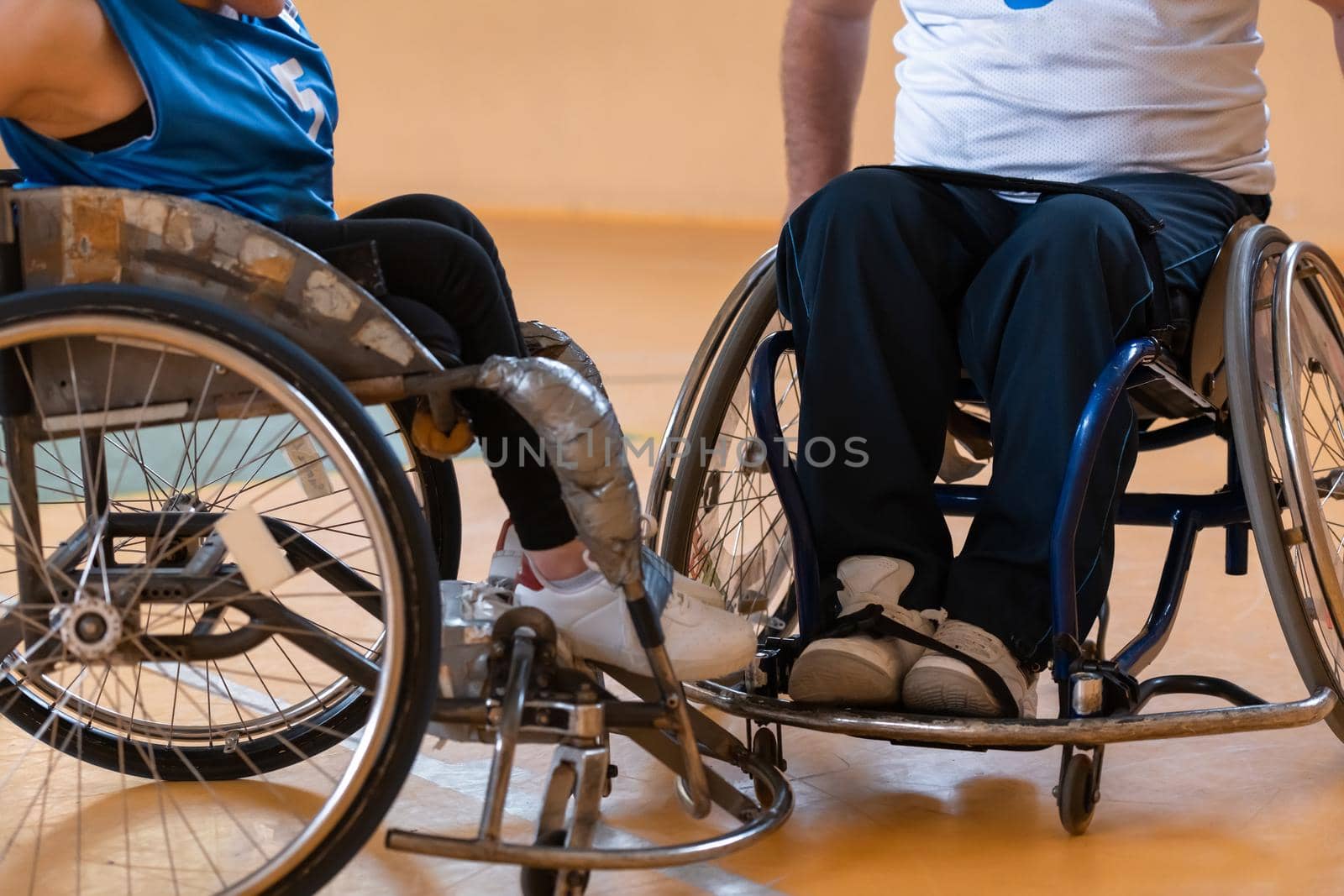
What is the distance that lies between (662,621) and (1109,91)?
804 mm

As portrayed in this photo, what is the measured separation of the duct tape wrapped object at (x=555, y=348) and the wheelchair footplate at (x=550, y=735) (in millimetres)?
266

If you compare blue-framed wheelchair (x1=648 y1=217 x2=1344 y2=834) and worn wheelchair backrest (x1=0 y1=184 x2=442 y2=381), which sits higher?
worn wheelchair backrest (x1=0 y1=184 x2=442 y2=381)

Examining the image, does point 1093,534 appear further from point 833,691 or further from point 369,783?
point 369,783

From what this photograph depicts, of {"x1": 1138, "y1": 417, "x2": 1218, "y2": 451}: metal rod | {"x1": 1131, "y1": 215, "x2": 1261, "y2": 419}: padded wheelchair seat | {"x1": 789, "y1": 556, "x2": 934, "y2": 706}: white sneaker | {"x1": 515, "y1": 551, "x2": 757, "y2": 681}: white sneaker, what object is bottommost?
{"x1": 789, "y1": 556, "x2": 934, "y2": 706}: white sneaker

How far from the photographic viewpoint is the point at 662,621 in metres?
1.23

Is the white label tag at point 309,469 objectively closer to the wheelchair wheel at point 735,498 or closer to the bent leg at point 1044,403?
the wheelchair wheel at point 735,498

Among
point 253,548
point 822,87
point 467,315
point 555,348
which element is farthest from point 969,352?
point 253,548

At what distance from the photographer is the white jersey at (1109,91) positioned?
152 centimetres

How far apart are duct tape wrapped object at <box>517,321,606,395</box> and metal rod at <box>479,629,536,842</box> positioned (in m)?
0.33

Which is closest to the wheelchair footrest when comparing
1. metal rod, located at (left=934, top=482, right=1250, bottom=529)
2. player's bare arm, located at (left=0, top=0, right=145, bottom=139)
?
metal rod, located at (left=934, top=482, right=1250, bottom=529)

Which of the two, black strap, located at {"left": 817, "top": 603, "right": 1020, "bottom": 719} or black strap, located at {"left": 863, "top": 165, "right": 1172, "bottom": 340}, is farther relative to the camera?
black strap, located at {"left": 863, "top": 165, "right": 1172, "bottom": 340}

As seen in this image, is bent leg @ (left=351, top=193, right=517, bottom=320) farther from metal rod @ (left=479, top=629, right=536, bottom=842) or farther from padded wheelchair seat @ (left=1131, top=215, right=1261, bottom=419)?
padded wheelchair seat @ (left=1131, top=215, right=1261, bottom=419)

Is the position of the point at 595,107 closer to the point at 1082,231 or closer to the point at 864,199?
the point at 864,199

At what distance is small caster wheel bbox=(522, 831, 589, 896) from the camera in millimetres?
1080
